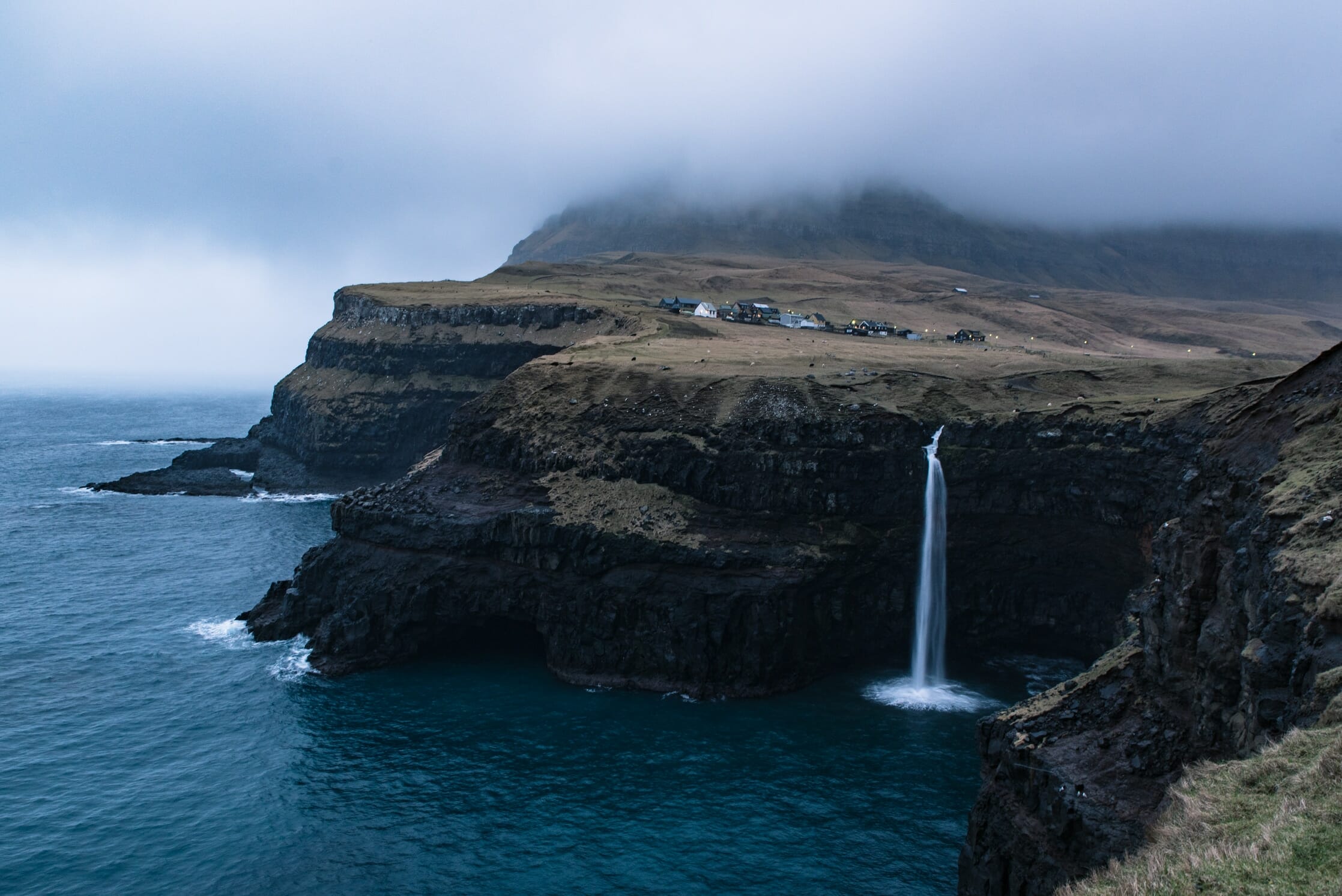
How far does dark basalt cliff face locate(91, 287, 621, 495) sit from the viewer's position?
14788cm

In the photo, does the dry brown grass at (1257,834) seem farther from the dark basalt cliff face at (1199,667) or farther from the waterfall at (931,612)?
the waterfall at (931,612)

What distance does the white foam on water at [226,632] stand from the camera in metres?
81.0

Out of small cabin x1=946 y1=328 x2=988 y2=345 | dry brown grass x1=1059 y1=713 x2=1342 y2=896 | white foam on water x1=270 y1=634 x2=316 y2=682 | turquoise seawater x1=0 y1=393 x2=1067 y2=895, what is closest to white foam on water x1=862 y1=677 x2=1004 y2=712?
turquoise seawater x1=0 y1=393 x2=1067 y2=895

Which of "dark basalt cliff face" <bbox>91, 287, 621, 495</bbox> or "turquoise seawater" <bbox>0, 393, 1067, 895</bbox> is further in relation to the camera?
"dark basalt cliff face" <bbox>91, 287, 621, 495</bbox>

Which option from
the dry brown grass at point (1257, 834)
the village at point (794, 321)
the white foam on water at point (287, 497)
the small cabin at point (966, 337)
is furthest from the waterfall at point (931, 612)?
the white foam on water at point (287, 497)

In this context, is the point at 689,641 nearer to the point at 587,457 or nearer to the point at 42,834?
the point at 587,457

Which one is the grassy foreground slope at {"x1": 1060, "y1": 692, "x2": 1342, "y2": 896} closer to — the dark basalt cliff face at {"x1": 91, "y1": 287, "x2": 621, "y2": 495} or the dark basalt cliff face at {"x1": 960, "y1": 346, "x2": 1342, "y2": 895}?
the dark basalt cliff face at {"x1": 960, "y1": 346, "x2": 1342, "y2": 895}

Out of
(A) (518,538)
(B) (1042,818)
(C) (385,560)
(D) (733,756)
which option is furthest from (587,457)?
(B) (1042,818)

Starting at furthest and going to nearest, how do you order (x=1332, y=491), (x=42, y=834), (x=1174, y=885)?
Answer: 1. (x=42, y=834)
2. (x=1332, y=491)
3. (x=1174, y=885)

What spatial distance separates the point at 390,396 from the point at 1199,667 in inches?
5471

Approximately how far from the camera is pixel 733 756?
61438 mm

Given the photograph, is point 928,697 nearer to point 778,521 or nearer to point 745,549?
point 745,549

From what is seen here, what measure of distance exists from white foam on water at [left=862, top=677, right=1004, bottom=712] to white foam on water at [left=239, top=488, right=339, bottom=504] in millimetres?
100600

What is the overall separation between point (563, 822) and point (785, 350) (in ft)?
248
